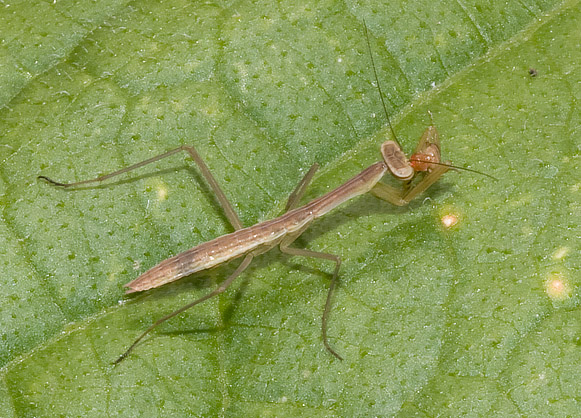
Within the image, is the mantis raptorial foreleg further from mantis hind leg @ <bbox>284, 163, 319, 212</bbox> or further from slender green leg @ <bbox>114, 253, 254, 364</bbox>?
slender green leg @ <bbox>114, 253, 254, 364</bbox>

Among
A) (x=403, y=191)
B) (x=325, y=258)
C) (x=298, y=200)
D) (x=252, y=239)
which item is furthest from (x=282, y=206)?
(x=403, y=191)

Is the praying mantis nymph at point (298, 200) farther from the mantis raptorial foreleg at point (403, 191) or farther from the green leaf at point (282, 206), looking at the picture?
the green leaf at point (282, 206)

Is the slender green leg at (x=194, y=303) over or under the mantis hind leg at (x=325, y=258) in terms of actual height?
over

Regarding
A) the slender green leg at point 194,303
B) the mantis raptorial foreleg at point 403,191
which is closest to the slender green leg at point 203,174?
the slender green leg at point 194,303

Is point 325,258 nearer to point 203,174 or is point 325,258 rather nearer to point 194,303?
point 194,303

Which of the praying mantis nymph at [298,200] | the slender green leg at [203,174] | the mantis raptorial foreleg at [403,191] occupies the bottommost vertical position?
the mantis raptorial foreleg at [403,191]
